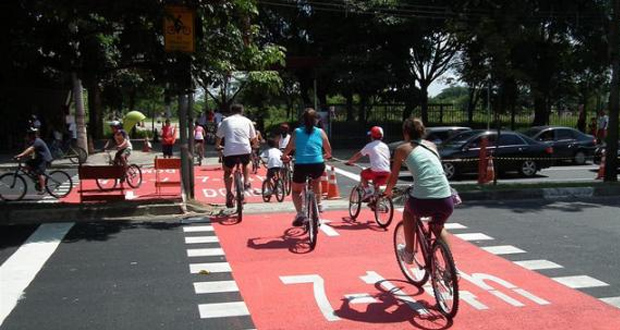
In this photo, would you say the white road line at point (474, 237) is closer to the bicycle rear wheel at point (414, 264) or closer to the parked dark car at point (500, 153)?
the bicycle rear wheel at point (414, 264)

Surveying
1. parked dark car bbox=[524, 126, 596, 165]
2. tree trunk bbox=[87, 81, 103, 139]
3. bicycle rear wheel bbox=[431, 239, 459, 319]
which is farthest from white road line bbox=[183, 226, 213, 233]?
tree trunk bbox=[87, 81, 103, 139]

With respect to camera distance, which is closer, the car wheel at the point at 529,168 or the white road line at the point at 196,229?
the white road line at the point at 196,229

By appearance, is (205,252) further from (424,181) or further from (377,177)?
(424,181)

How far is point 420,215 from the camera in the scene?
19.2 ft

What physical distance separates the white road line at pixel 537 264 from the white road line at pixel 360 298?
2329mm

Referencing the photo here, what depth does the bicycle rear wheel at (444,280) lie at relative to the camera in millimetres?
5320

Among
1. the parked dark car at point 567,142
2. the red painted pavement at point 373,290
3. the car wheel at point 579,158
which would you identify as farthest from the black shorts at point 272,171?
the car wheel at point 579,158

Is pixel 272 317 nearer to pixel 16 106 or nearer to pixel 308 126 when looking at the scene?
pixel 308 126

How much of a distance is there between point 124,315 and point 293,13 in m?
28.9

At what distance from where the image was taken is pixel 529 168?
19.2 meters

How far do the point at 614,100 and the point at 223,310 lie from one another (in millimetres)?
12049

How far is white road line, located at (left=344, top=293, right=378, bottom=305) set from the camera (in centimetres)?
608

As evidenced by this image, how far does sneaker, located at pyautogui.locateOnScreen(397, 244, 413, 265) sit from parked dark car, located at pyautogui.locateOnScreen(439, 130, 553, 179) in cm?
1167

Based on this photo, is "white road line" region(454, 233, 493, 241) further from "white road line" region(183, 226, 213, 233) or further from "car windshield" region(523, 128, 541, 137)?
"car windshield" region(523, 128, 541, 137)
